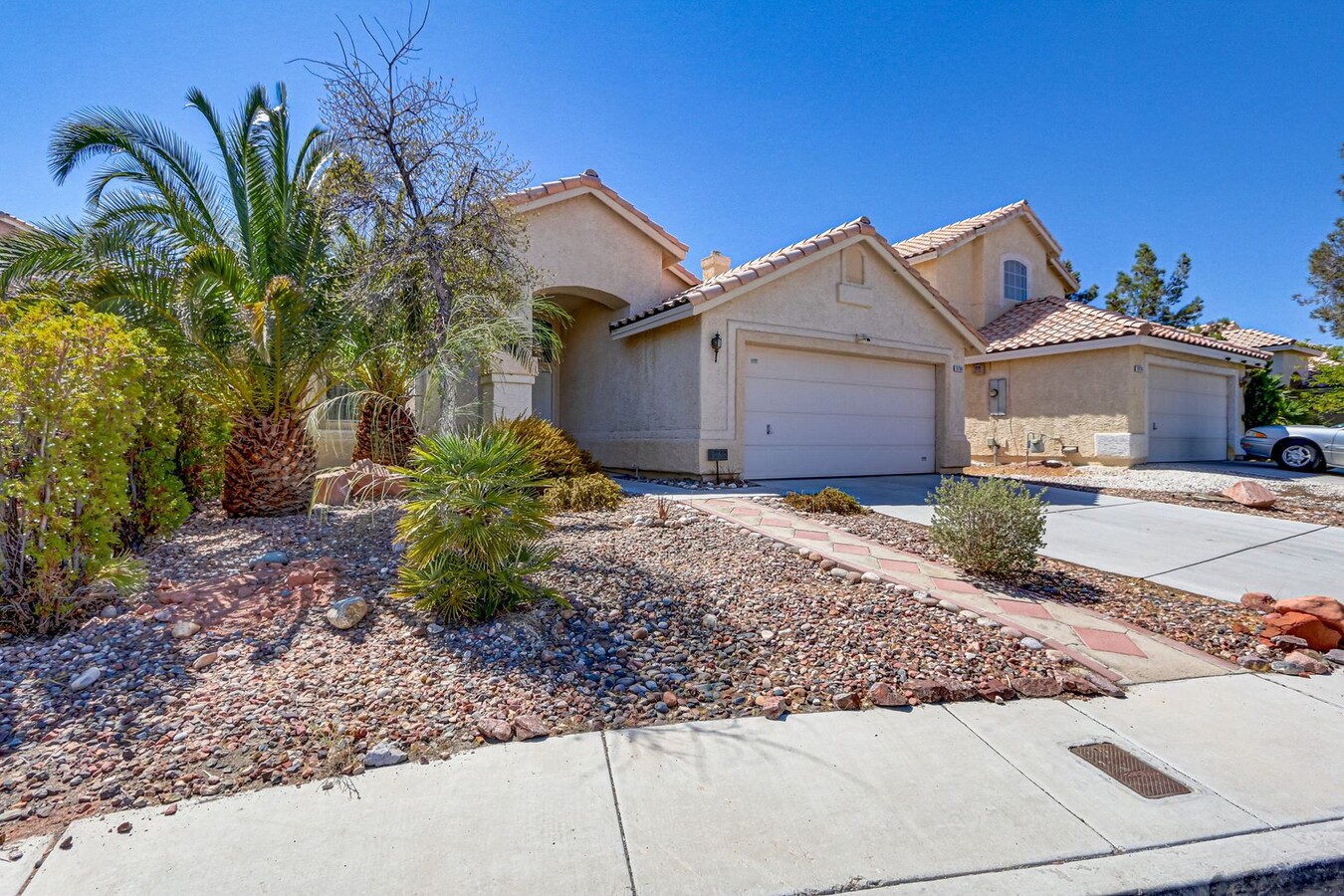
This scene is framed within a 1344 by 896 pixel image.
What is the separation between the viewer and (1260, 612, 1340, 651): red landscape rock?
4160mm

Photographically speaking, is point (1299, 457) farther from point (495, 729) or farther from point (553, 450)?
point (495, 729)

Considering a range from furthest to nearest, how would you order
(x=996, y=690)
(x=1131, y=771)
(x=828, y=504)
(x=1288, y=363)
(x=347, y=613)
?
(x=1288, y=363) < (x=828, y=504) < (x=347, y=613) < (x=996, y=690) < (x=1131, y=771)

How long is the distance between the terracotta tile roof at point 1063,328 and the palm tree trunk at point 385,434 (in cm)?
1240

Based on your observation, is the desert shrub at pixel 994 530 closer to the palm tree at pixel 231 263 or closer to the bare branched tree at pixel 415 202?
the bare branched tree at pixel 415 202

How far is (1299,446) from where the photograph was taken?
14.0 m

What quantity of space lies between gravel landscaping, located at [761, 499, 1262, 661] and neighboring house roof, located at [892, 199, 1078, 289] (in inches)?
523

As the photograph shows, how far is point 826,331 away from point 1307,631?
317 inches

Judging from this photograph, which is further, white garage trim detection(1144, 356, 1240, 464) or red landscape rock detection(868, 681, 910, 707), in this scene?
white garage trim detection(1144, 356, 1240, 464)

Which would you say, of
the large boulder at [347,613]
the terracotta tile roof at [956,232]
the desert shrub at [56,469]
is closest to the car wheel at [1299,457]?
the terracotta tile roof at [956,232]

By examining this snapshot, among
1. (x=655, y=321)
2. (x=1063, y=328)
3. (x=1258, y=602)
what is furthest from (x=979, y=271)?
(x=1258, y=602)

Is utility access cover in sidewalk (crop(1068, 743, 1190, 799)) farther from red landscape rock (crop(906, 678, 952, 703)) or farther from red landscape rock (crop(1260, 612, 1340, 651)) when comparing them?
red landscape rock (crop(1260, 612, 1340, 651))

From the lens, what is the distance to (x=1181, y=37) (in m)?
10.0

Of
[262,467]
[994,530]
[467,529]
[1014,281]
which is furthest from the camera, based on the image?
[1014,281]

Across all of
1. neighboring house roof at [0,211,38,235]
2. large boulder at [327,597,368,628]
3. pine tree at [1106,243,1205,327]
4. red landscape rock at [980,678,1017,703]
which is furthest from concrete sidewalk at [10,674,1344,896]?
pine tree at [1106,243,1205,327]
